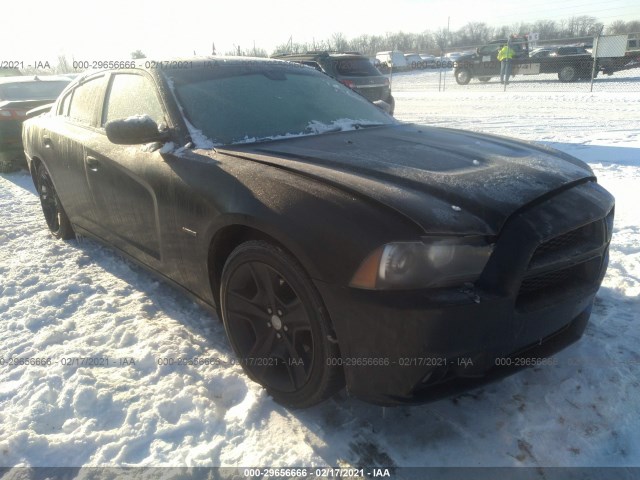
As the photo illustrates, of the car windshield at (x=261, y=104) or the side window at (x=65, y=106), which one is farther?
the side window at (x=65, y=106)

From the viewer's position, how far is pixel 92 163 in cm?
342

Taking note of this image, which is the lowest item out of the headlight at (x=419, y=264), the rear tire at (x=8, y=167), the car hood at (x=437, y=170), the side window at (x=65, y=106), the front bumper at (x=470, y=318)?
the rear tire at (x=8, y=167)

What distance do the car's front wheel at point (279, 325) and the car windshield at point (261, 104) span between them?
2.75 ft

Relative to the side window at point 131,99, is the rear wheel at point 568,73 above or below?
below

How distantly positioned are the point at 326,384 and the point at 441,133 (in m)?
1.80

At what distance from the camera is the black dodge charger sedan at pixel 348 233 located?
1776mm

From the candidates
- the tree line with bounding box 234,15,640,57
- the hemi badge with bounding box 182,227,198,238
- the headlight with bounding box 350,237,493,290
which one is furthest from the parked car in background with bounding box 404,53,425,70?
the headlight with bounding box 350,237,493,290

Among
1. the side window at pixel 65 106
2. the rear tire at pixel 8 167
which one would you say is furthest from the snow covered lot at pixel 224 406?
the rear tire at pixel 8 167

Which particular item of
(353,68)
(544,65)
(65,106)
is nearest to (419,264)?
(65,106)

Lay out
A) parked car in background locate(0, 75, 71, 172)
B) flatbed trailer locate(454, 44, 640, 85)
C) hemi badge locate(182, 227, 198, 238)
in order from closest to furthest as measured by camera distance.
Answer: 1. hemi badge locate(182, 227, 198, 238)
2. parked car in background locate(0, 75, 71, 172)
3. flatbed trailer locate(454, 44, 640, 85)

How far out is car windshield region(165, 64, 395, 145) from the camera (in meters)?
2.83

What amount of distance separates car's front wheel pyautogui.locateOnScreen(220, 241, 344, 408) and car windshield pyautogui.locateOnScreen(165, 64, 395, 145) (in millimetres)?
837

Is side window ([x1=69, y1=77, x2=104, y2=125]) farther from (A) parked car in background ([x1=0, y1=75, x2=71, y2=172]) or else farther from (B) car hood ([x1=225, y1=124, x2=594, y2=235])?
(A) parked car in background ([x1=0, y1=75, x2=71, y2=172])

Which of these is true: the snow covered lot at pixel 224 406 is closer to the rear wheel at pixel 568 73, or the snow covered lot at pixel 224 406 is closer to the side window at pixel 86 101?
the side window at pixel 86 101
